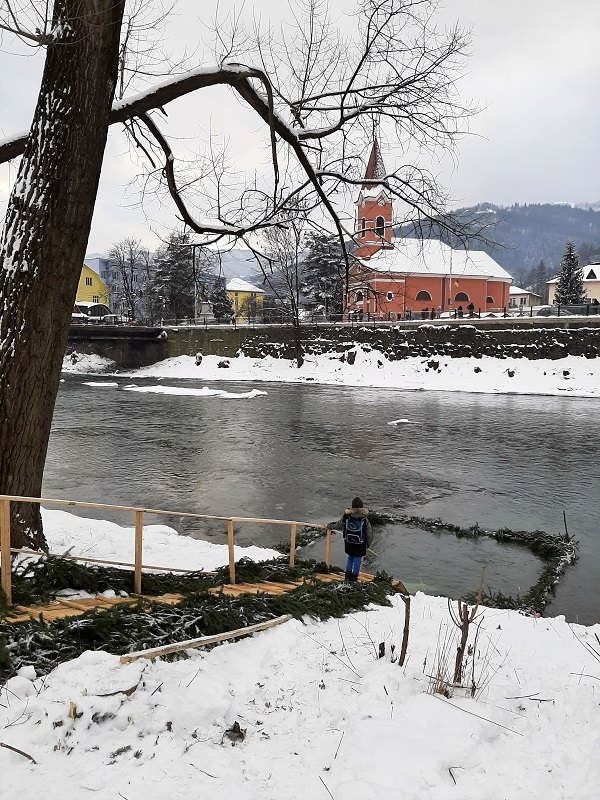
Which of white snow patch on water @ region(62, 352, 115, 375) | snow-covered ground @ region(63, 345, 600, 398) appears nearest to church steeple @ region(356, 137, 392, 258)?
snow-covered ground @ region(63, 345, 600, 398)

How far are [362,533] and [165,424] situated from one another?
16972 mm

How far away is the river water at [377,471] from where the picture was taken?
10.1 m

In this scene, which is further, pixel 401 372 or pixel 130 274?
pixel 130 274

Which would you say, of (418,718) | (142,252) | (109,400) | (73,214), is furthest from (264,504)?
(142,252)

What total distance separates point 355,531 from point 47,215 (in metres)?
5.12

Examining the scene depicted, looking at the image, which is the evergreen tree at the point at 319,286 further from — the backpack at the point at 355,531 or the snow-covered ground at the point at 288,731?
the snow-covered ground at the point at 288,731

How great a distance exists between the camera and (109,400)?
31422 millimetres

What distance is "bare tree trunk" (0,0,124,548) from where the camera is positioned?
507cm

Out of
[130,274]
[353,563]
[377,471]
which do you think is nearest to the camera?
[353,563]

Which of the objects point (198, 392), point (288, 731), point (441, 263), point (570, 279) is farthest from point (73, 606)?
point (570, 279)

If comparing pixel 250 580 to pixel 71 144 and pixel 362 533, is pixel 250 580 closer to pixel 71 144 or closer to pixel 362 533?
pixel 362 533

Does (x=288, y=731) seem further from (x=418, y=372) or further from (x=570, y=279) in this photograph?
(x=570, y=279)

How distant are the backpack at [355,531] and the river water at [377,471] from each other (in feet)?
4.79

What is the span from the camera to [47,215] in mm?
5113
